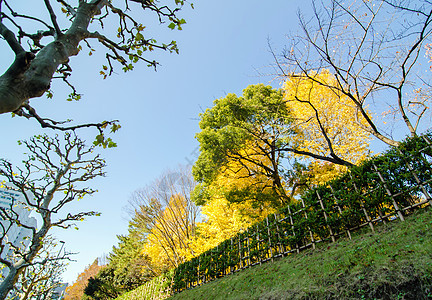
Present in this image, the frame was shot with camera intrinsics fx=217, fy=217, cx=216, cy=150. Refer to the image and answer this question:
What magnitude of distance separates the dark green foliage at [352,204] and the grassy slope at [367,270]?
428mm

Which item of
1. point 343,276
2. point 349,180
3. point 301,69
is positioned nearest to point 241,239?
point 349,180

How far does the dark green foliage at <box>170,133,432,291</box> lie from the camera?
15.5 feet

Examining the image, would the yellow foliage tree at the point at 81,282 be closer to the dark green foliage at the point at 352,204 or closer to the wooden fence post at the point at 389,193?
the dark green foliage at the point at 352,204

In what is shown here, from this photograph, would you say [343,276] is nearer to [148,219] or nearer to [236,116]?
[236,116]

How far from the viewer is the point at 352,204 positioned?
533cm

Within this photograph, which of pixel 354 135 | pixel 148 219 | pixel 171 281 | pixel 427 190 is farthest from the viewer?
pixel 148 219

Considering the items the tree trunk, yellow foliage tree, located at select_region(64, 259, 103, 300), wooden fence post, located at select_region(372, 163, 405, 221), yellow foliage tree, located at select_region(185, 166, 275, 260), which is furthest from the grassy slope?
yellow foliage tree, located at select_region(64, 259, 103, 300)

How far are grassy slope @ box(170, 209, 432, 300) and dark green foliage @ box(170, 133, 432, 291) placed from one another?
428 mm

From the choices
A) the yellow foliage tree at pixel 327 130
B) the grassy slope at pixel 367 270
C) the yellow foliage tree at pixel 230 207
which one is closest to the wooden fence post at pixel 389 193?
the grassy slope at pixel 367 270

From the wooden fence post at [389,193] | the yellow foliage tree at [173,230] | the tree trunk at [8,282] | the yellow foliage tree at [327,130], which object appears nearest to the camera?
the tree trunk at [8,282]

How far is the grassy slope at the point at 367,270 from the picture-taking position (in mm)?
2709

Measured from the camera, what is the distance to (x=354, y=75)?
6.57m

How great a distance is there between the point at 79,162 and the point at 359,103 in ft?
29.7

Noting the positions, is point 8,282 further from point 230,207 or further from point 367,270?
point 230,207
